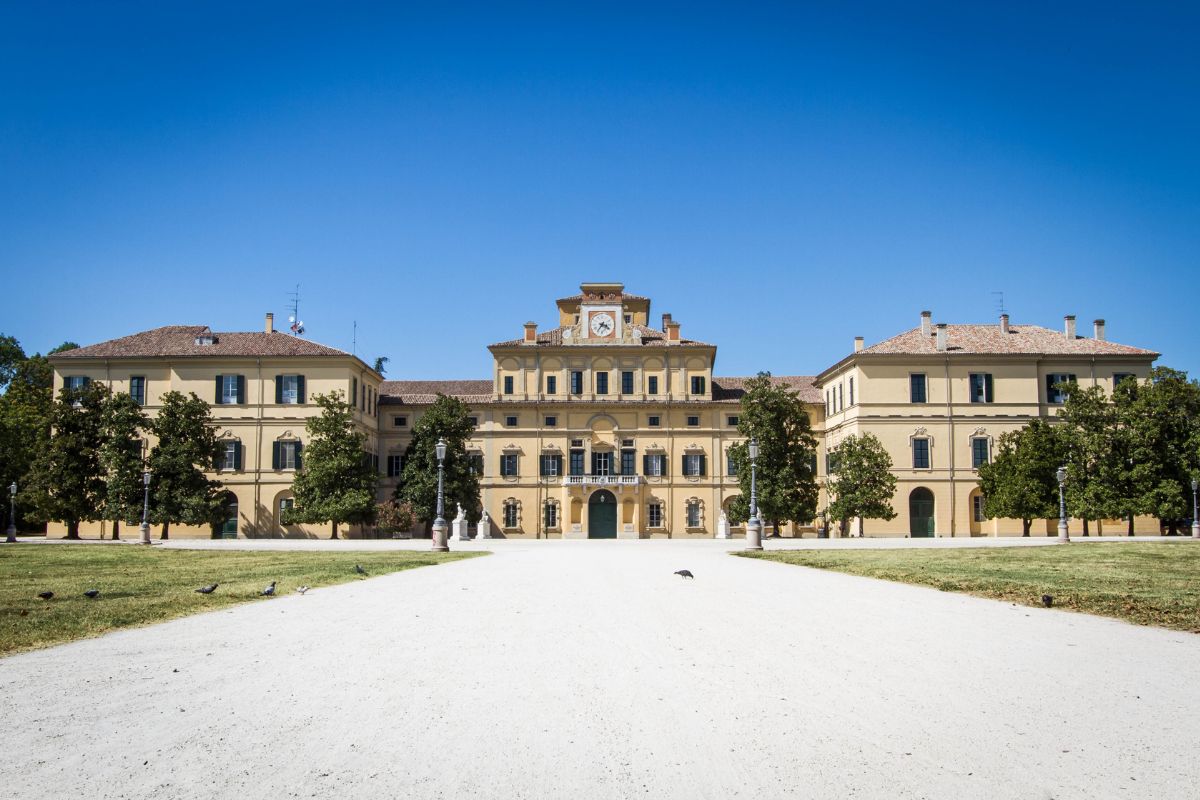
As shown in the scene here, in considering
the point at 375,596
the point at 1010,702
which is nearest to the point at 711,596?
the point at 375,596

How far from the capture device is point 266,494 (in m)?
55.5

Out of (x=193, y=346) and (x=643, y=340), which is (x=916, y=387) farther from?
(x=193, y=346)

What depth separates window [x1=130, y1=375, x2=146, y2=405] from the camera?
56.2 meters

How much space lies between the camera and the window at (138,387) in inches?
2211

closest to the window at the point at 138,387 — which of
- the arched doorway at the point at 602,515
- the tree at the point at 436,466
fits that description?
the tree at the point at 436,466

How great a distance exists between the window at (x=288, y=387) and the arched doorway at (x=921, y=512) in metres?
35.9

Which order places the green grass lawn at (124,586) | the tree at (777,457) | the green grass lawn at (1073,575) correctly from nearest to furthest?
the green grass lawn at (124,586) < the green grass lawn at (1073,575) < the tree at (777,457)

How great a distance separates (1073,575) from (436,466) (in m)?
39.1

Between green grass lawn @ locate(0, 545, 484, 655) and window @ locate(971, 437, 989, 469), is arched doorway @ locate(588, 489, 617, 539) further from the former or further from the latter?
green grass lawn @ locate(0, 545, 484, 655)

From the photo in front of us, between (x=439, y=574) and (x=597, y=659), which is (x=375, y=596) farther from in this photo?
(x=597, y=659)

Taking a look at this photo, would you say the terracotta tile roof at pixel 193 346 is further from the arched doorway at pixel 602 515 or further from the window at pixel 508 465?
the arched doorway at pixel 602 515

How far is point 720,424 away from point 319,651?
54481mm

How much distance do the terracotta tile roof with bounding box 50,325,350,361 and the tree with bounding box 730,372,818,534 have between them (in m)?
23.5

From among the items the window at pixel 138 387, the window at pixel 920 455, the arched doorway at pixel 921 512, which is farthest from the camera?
the window at pixel 138 387
